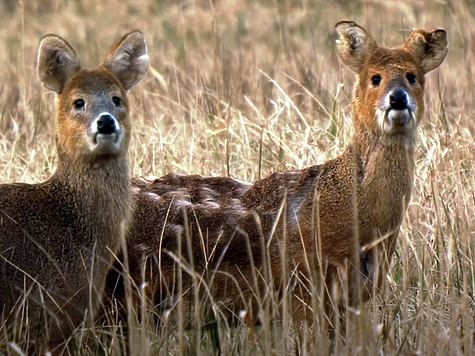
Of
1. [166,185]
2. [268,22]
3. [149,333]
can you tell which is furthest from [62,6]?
[149,333]

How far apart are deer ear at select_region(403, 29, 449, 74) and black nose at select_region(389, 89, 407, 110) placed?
0.52m

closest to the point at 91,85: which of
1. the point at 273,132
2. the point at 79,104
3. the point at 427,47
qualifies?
the point at 79,104

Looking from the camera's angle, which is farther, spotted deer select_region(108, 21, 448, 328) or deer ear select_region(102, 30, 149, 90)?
deer ear select_region(102, 30, 149, 90)

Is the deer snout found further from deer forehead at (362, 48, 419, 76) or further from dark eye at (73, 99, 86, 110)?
deer forehead at (362, 48, 419, 76)

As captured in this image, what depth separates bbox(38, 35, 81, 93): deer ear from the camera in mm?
6680

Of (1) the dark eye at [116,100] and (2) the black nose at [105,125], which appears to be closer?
(2) the black nose at [105,125]

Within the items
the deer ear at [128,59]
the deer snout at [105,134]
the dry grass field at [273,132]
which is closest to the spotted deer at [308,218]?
the dry grass field at [273,132]

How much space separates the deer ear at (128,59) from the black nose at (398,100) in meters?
1.41

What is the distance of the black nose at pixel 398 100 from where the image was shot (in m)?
6.55

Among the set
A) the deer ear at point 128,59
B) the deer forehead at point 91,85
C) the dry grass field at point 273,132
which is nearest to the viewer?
the dry grass field at point 273,132

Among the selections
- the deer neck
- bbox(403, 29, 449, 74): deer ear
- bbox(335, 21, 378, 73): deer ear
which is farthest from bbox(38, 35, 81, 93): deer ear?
bbox(403, 29, 449, 74): deer ear

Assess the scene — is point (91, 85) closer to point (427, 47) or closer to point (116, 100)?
point (116, 100)

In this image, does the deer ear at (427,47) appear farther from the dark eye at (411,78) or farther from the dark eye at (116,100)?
the dark eye at (116,100)

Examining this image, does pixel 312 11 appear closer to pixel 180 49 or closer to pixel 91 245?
pixel 180 49
